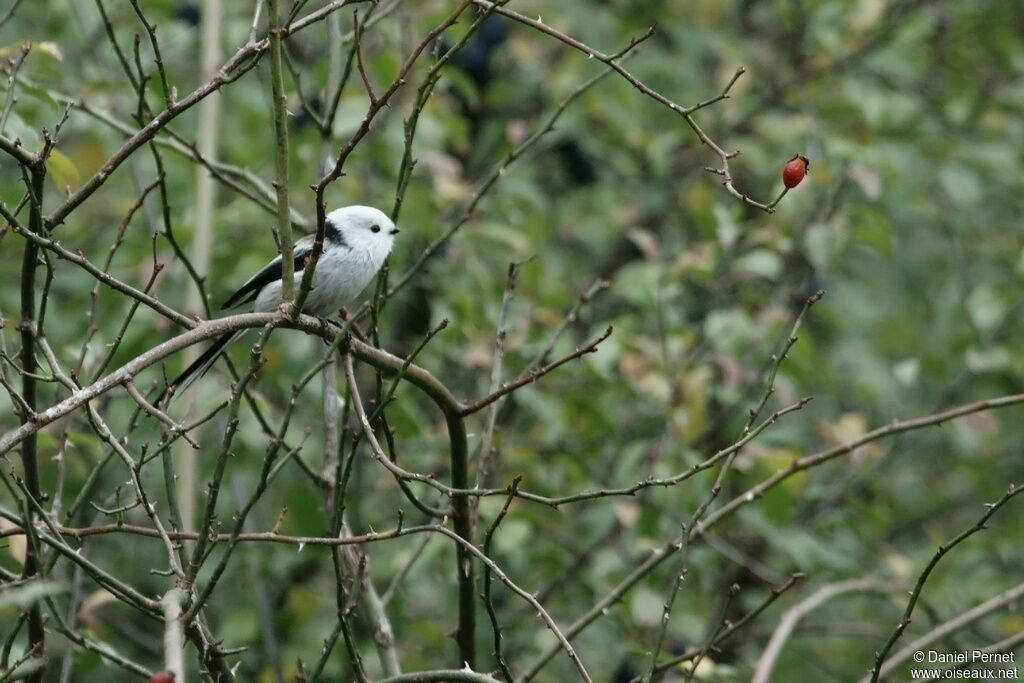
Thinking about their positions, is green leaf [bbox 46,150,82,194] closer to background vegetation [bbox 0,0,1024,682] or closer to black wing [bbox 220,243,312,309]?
background vegetation [bbox 0,0,1024,682]

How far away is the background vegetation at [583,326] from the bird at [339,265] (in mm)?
246

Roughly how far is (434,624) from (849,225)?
2.72 metres

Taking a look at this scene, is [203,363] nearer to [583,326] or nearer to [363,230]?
[363,230]

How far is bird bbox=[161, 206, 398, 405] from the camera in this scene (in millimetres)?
4355

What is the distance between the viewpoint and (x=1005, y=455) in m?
6.30

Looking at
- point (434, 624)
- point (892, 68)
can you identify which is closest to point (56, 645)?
point (434, 624)

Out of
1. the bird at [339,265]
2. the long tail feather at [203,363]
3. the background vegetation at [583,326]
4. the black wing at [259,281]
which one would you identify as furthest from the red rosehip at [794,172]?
the black wing at [259,281]

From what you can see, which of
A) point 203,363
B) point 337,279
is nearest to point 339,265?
point 337,279

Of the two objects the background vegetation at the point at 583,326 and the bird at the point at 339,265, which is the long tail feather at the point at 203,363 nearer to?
the background vegetation at the point at 583,326

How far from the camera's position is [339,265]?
4.39 m

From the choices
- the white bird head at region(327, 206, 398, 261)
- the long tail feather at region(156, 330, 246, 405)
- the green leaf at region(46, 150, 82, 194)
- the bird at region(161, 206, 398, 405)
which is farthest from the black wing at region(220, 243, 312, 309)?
the green leaf at region(46, 150, 82, 194)

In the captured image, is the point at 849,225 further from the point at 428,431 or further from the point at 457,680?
the point at 457,680

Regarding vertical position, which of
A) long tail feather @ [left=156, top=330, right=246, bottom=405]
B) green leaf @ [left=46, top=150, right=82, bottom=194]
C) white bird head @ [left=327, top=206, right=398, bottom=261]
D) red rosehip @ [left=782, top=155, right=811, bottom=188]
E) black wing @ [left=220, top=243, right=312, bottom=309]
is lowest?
red rosehip @ [left=782, top=155, right=811, bottom=188]

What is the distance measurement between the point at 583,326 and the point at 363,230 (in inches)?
96.0
